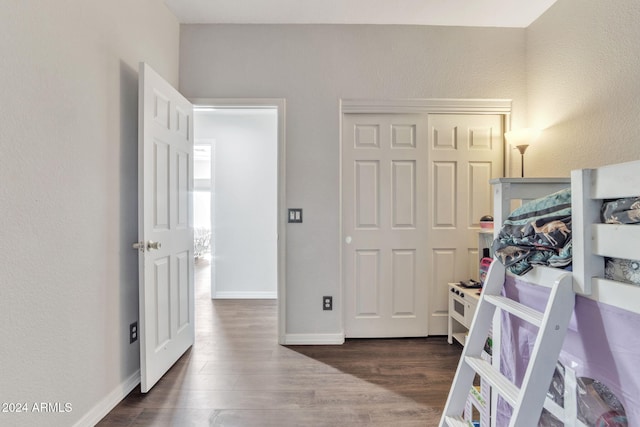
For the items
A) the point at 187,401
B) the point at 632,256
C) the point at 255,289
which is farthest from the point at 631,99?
the point at 255,289

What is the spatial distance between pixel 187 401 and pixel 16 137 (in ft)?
5.23

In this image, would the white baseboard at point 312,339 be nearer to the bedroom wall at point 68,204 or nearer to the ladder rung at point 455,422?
the bedroom wall at point 68,204

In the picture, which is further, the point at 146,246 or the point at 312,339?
the point at 312,339

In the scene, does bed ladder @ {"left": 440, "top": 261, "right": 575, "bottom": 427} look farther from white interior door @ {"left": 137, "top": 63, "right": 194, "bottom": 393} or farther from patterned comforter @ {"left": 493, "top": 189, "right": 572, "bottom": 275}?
white interior door @ {"left": 137, "top": 63, "right": 194, "bottom": 393}

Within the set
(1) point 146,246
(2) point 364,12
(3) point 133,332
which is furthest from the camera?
(2) point 364,12

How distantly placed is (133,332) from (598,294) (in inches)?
91.8

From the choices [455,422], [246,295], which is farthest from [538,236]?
[246,295]

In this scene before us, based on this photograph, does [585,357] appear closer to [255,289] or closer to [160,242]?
[160,242]

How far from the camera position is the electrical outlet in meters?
1.91

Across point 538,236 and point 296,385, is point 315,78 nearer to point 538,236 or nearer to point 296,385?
point 538,236

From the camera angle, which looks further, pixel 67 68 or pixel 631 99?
pixel 631 99

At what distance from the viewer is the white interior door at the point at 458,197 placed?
8.82 ft

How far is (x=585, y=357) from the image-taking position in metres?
0.93

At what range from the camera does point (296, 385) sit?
1940mm
